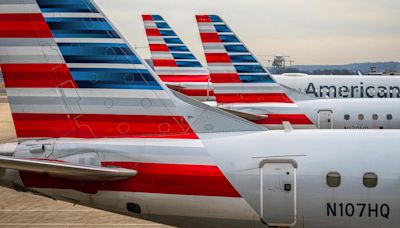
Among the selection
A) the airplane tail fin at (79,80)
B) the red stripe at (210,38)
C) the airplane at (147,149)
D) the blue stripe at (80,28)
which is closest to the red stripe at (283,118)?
the red stripe at (210,38)

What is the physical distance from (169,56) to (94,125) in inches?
1253

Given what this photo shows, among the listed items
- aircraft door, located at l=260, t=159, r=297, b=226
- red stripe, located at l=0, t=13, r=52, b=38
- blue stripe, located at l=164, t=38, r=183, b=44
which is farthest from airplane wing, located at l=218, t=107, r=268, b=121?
blue stripe, located at l=164, t=38, r=183, b=44

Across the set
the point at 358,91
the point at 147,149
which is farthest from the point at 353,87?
the point at 147,149

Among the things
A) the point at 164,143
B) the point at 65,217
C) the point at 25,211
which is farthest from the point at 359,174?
the point at 25,211

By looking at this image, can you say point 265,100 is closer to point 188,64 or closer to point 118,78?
point 118,78

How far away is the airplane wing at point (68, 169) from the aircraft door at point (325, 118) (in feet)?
52.9

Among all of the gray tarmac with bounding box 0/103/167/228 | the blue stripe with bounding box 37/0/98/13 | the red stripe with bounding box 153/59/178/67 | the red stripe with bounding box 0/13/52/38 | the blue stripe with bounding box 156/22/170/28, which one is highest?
the blue stripe with bounding box 156/22/170/28

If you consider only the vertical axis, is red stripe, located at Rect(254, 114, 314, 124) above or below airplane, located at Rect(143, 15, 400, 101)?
below

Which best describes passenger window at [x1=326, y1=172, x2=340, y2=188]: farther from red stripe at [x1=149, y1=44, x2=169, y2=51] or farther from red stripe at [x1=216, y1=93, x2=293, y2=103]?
red stripe at [x1=149, y1=44, x2=169, y2=51]

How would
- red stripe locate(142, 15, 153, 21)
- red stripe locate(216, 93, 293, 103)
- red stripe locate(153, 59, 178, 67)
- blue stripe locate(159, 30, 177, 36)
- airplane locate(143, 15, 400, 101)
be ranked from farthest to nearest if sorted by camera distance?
blue stripe locate(159, 30, 177, 36), red stripe locate(142, 15, 153, 21), red stripe locate(153, 59, 178, 67), airplane locate(143, 15, 400, 101), red stripe locate(216, 93, 293, 103)

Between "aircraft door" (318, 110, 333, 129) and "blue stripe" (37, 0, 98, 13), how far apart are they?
1607 centimetres

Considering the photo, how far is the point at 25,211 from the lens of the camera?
17750mm

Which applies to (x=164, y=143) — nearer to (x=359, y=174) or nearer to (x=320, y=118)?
(x=359, y=174)

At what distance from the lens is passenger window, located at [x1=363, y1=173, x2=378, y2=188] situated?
871 cm
